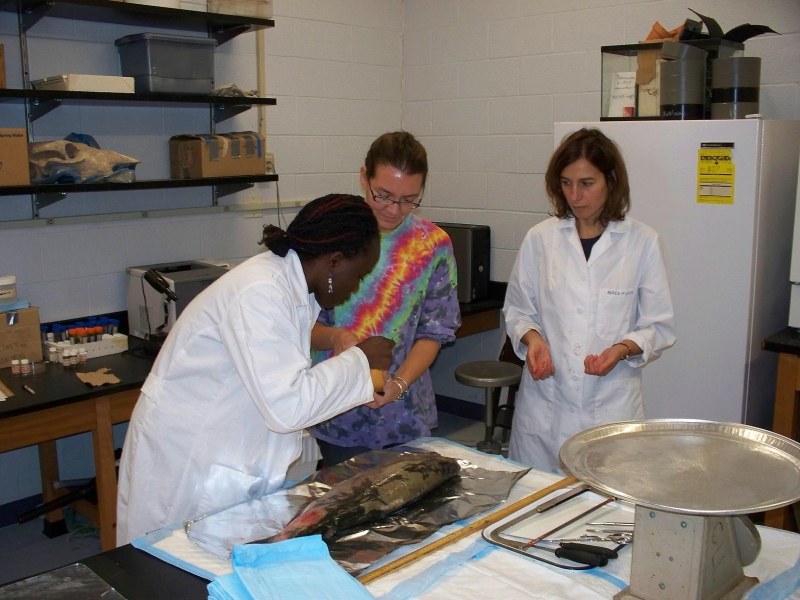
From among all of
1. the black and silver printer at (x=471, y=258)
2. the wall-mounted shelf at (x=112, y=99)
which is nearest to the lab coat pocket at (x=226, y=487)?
the wall-mounted shelf at (x=112, y=99)

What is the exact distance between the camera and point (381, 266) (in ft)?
6.73

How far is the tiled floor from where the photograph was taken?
2957mm

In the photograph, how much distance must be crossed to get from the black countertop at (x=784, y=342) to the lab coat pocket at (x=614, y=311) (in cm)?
81

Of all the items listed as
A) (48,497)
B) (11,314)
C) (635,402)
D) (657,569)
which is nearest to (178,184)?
(11,314)

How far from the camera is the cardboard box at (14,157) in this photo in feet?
8.91

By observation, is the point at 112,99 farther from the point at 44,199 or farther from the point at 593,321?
the point at 593,321

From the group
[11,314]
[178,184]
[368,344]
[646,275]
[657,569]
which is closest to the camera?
[657,569]

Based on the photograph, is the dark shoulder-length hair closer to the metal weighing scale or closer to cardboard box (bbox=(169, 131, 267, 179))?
the metal weighing scale

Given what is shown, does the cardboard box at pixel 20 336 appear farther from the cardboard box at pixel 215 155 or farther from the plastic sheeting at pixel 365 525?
A: the plastic sheeting at pixel 365 525

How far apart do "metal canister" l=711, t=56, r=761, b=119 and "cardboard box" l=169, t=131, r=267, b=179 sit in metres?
1.90

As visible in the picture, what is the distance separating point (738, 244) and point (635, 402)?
2.95ft

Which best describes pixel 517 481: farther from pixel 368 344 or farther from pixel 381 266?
pixel 381 266

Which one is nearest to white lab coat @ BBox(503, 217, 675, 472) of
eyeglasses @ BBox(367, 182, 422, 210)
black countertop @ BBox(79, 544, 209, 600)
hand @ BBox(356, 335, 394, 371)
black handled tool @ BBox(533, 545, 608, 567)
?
eyeglasses @ BBox(367, 182, 422, 210)

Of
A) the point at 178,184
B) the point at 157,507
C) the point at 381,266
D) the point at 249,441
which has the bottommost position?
the point at 157,507
